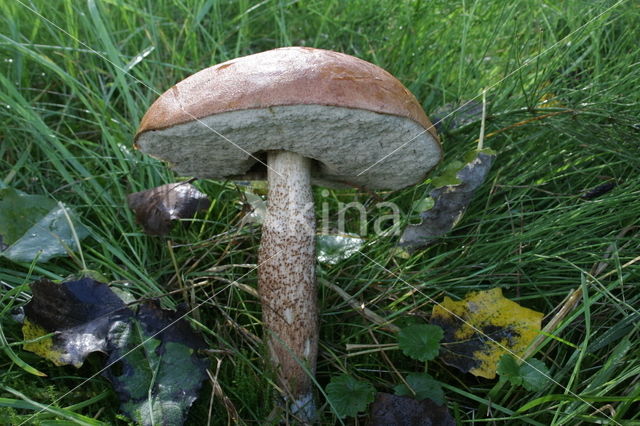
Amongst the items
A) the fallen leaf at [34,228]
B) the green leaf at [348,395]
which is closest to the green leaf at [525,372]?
the green leaf at [348,395]

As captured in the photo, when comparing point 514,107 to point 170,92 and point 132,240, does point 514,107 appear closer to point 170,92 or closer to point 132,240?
point 170,92

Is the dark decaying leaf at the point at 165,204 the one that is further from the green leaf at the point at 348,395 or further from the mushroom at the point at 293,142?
the green leaf at the point at 348,395

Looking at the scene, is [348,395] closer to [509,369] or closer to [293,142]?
[509,369]

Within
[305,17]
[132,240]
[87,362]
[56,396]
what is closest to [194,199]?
[132,240]

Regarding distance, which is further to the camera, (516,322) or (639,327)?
(516,322)

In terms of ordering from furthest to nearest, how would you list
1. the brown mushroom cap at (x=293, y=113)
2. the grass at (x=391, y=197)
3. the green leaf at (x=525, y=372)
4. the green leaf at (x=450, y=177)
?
the green leaf at (x=450, y=177) → the grass at (x=391, y=197) → the green leaf at (x=525, y=372) → the brown mushroom cap at (x=293, y=113)

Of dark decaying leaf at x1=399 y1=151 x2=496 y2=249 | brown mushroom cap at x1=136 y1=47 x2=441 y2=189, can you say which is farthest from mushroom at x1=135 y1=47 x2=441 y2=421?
dark decaying leaf at x1=399 y1=151 x2=496 y2=249
